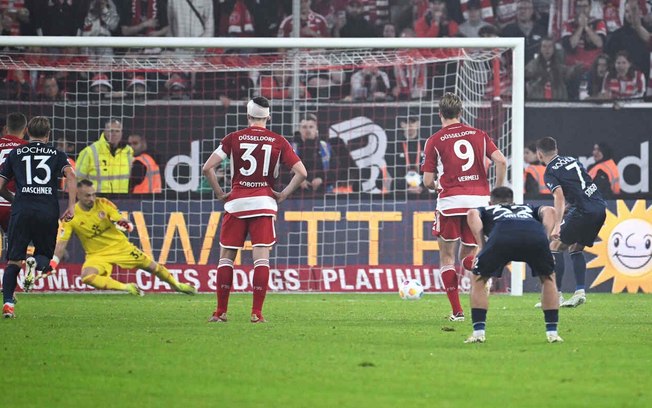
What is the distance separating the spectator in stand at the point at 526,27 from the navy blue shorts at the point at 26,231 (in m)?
12.1

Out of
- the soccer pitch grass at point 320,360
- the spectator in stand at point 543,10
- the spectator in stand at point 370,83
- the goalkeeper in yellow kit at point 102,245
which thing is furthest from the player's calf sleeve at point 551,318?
the spectator in stand at point 543,10

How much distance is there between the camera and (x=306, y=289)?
60.2ft

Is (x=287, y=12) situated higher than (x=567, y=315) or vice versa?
(x=287, y=12)

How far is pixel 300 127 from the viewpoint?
1900 centimetres

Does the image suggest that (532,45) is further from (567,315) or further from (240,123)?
(567,315)

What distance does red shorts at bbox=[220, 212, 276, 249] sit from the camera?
1189 cm

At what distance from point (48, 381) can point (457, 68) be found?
12810 mm

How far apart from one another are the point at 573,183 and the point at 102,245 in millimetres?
6344

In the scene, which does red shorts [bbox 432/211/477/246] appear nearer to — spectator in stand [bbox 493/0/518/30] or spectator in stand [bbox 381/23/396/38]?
spectator in stand [bbox 381/23/396/38]

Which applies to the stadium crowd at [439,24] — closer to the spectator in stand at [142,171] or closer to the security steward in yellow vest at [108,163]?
the spectator in stand at [142,171]

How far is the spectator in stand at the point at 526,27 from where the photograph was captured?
74.2 ft

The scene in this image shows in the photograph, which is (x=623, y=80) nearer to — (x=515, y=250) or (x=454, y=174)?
(x=454, y=174)

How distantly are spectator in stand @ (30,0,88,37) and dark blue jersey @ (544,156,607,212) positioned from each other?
10.8 m

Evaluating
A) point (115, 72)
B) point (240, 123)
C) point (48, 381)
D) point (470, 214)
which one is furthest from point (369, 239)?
point (48, 381)
